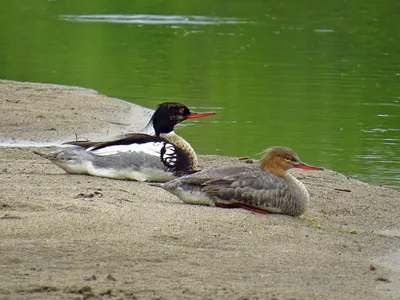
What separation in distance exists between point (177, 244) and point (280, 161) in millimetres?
2057

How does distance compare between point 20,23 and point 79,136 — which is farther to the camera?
point 20,23

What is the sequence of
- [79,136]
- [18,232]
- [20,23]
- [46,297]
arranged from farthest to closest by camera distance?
[20,23] < [79,136] < [18,232] < [46,297]

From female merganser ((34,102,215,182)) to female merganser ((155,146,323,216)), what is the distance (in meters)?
1.19

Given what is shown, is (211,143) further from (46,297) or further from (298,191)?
(46,297)

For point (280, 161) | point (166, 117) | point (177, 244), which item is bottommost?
point (177, 244)

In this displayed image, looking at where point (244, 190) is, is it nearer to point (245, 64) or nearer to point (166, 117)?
point (166, 117)

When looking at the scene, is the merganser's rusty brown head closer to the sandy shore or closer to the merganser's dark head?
the sandy shore

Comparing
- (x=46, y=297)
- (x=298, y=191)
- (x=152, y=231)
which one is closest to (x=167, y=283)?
(x=46, y=297)

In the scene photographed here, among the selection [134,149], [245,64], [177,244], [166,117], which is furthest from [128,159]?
[245,64]

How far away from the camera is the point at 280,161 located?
922 cm

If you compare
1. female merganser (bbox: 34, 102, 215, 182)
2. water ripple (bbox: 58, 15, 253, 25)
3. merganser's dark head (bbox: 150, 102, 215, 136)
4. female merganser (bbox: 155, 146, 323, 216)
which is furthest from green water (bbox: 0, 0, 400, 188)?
female merganser (bbox: 155, 146, 323, 216)

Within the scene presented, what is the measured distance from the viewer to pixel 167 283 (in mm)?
6422

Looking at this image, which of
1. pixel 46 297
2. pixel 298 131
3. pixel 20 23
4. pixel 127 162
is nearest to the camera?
pixel 46 297

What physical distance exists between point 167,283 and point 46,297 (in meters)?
0.82
